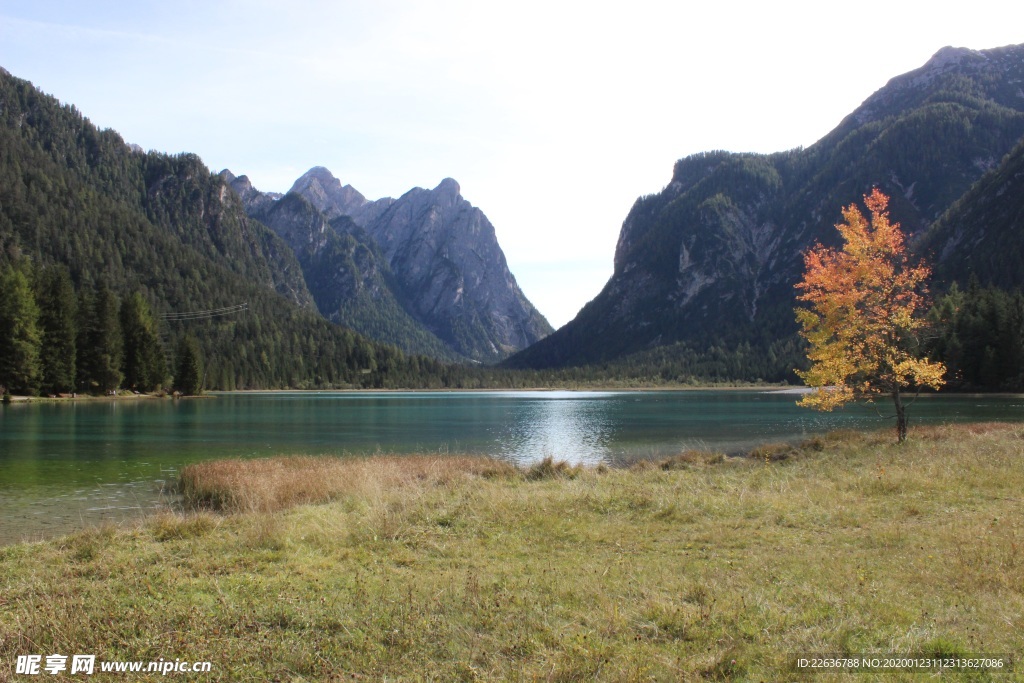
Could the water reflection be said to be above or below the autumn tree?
below

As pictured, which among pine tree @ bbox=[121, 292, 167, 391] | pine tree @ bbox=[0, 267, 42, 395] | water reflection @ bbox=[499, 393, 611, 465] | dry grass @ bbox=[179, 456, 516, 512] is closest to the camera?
dry grass @ bbox=[179, 456, 516, 512]

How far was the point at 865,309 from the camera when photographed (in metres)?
31.1

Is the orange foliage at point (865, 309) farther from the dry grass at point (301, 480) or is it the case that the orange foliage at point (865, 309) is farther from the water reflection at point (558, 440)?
the dry grass at point (301, 480)

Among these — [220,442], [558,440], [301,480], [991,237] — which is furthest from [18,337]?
[991,237]

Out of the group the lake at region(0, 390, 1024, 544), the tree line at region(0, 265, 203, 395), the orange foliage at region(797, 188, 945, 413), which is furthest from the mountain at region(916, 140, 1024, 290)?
the tree line at region(0, 265, 203, 395)

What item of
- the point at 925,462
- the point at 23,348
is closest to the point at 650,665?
the point at 925,462

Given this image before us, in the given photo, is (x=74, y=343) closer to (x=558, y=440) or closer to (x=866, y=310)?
(x=558, y=440)

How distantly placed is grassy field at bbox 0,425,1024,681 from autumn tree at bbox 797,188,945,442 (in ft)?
38.5

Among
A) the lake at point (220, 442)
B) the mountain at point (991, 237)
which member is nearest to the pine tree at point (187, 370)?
the lake at point (220, 442)

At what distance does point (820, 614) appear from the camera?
8203mm

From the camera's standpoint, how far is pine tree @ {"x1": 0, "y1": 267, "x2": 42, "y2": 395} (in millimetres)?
81188

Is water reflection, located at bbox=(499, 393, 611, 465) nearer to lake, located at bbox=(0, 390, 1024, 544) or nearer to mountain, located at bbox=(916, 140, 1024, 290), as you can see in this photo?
lake, located at bbox=(0, 390, 1024, 544)

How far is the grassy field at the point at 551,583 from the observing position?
725 cm

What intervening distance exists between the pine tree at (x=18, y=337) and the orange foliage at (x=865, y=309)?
91695 mm
